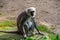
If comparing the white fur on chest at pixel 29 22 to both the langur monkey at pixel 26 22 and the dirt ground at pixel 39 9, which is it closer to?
the langur monkey at pixel 26 22

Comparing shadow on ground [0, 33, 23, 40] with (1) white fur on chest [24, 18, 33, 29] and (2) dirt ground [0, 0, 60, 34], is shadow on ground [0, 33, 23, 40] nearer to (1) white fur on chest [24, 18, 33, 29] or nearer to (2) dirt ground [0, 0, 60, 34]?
(1) white fur on chest [24, 18, 33, 29]

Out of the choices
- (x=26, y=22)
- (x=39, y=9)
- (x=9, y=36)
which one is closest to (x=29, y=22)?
(x=26, y=22)

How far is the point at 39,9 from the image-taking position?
34.1 feet

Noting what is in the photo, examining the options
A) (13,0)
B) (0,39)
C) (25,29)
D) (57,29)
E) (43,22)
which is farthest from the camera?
(13,0)

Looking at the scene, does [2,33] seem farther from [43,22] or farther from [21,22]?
[43,22]

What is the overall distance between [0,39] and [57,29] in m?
2.69

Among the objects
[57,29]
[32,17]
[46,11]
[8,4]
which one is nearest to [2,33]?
[32,17]

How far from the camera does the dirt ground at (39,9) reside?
9159 millimetres

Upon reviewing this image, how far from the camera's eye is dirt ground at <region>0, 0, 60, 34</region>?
361 inches

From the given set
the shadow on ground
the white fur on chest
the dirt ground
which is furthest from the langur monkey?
the dirt ground

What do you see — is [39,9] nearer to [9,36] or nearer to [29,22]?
[29,22]

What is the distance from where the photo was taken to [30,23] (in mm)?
6797

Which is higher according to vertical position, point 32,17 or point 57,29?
point 32,17

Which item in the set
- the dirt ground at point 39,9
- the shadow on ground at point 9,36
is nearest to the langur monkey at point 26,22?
the shadow on ground at point 9,36
